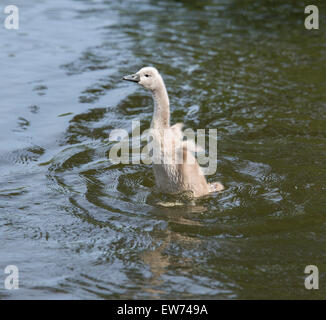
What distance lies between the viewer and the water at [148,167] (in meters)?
5.39

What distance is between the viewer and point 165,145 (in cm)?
654

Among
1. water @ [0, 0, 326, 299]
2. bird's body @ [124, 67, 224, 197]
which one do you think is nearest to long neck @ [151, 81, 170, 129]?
bird's body @ [124, 67, 224, 197]

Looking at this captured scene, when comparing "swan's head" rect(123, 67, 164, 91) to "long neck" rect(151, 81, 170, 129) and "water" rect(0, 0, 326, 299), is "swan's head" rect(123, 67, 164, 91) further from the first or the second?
"water" rect(0, 0, 326, 299)

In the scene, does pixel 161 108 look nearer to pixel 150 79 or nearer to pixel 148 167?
pixel 150 79

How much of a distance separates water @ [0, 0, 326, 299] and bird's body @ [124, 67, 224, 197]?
31 centimetres

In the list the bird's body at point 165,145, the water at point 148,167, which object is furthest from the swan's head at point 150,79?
the water at point 148,167

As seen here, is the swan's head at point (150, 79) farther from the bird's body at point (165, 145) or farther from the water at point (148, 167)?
the water at point (148, 167)

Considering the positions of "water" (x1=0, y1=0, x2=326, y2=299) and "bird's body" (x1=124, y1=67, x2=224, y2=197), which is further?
"bird's body" (x1=124, y1=67, x2=224, y2=197)

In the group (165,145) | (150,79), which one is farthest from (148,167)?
(150,79)

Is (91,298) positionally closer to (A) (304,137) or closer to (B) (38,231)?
(B) (38,231)

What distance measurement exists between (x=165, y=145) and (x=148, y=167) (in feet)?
3.90

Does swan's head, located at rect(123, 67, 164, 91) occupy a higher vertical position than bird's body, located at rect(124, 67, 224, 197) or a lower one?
higher

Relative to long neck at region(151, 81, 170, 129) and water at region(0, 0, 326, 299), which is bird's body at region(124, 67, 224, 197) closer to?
long neck at region(151, 81, 170, 129)

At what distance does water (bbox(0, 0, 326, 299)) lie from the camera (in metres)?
5.39
